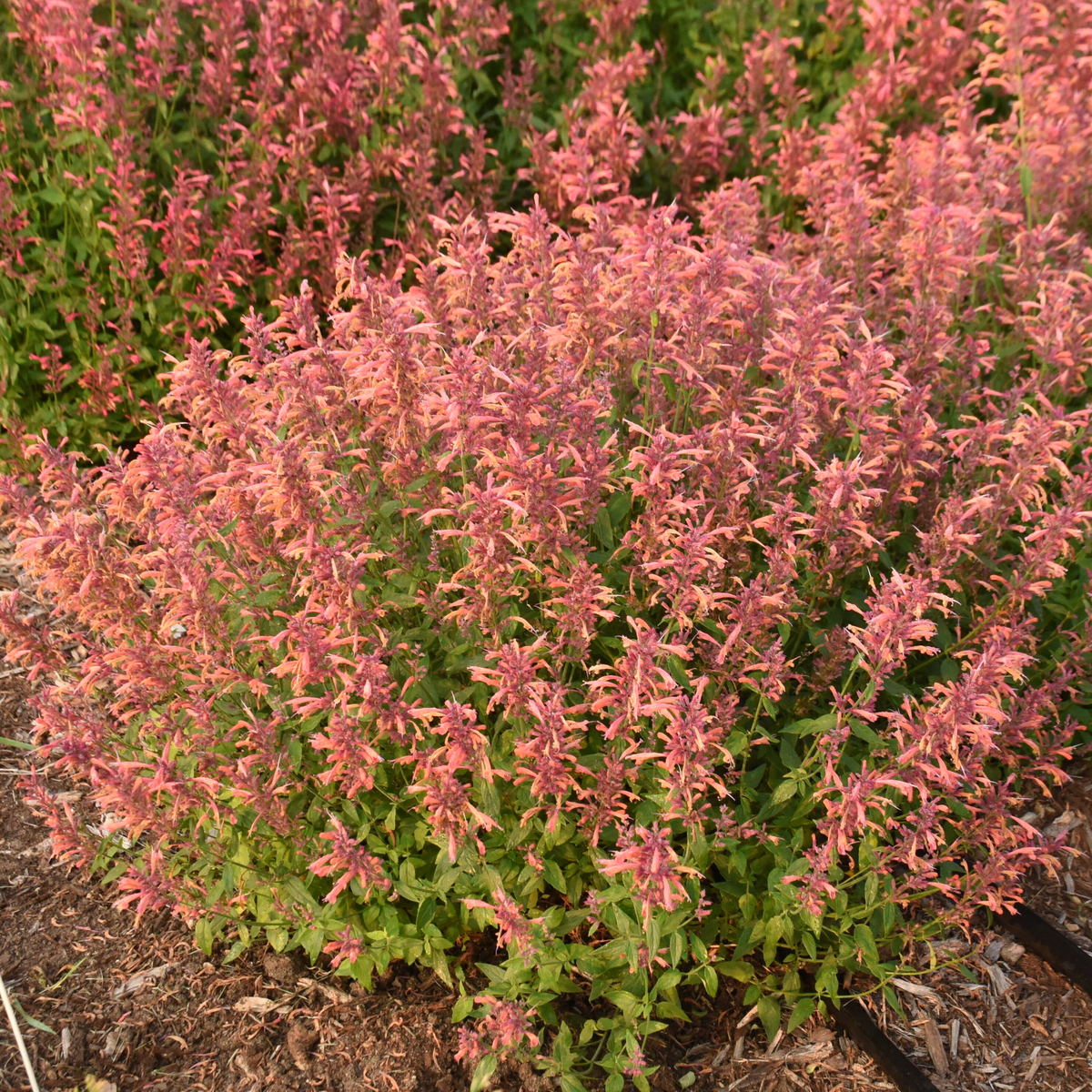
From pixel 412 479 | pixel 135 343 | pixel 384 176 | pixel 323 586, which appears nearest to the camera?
pixel 323 586

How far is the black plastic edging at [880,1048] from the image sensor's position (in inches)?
125

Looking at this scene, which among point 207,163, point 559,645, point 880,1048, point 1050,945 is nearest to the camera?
point 559,645

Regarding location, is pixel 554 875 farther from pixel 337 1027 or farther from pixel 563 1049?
pixel 337 1027

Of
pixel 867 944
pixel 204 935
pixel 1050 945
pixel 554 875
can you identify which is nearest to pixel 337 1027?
pixel 204 935

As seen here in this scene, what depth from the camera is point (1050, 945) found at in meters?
3.56

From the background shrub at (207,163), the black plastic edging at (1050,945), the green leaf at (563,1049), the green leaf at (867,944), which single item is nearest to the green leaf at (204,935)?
the green leaf at (563,1049)

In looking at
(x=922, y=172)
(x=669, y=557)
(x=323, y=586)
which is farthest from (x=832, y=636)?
→ (x=922, y=172)

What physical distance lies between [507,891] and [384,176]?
13.9ft

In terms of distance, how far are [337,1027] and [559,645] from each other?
5.13ft

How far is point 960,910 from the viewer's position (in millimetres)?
3039

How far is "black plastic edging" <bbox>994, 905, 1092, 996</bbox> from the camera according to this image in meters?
3.48

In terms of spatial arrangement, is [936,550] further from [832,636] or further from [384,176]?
[384,176]

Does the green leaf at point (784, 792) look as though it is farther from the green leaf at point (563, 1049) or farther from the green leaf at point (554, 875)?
the green leaf at point (563, 1049)

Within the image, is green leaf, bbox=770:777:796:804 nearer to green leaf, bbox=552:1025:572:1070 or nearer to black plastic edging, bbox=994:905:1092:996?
green leaf, bbox=552:1025:572:1070
